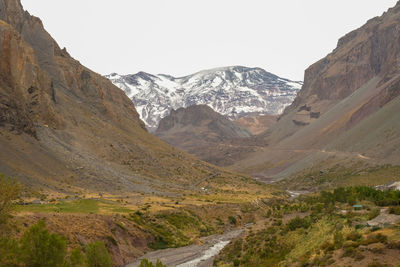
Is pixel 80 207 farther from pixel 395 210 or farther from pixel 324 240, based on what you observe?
pixel 395 210

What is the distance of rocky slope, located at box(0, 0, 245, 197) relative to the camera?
69.1 metres

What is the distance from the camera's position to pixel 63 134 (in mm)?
89562

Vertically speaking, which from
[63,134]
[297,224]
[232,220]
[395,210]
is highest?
→ [63,134]

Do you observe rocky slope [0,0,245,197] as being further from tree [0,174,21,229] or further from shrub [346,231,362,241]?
shrub [346,231,362,241]

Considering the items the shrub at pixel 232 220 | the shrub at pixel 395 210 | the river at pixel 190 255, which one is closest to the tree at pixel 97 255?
the river at pixel 190 255

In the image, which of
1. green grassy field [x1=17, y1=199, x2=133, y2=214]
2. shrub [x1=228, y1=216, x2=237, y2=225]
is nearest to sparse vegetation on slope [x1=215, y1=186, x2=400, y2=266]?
green grassy field [x1=17, y1=199, x2=133, y2=214]

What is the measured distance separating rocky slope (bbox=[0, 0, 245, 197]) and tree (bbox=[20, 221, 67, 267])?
4097 centimetres

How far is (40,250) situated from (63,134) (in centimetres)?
7234

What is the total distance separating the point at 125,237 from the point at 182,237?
32.4 ft

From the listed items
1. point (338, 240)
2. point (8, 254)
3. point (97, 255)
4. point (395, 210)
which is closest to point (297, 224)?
point (395, 210)

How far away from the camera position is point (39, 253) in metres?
21.1

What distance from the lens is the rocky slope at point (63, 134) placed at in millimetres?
69125

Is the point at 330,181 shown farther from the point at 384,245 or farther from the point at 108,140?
the point at 384,245

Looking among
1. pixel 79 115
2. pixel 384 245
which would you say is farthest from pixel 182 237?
pixel 79 115
